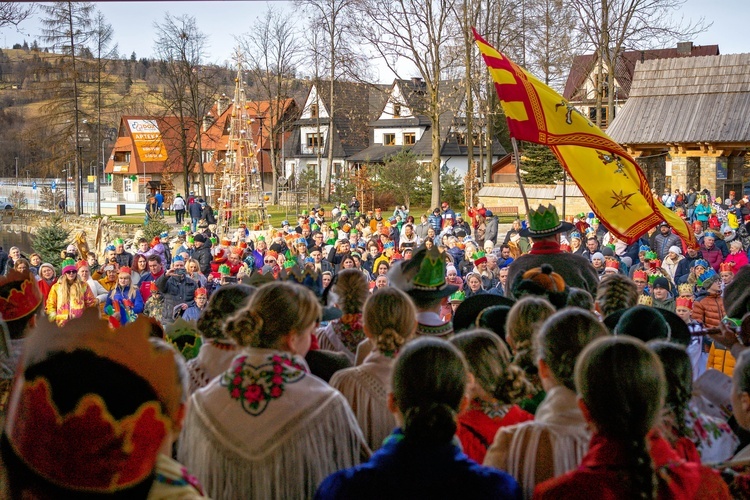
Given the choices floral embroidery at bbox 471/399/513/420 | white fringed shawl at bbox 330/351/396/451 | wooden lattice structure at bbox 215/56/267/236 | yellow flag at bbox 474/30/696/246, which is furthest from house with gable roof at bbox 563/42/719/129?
floral embroidery at bbox 471/399/513/420

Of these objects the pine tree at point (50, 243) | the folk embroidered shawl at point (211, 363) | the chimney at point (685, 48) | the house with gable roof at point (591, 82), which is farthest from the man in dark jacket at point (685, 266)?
the chimney at point (685, 48)

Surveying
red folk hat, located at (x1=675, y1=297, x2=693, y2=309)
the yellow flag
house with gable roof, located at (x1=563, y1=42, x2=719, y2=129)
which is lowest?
red folk hat, located at (x1=675, y1=297, x2=693, y2=309)

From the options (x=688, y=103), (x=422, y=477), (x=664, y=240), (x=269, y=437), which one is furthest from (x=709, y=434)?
(x=688, y=103)

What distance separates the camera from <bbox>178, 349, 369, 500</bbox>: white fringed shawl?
3.25 m

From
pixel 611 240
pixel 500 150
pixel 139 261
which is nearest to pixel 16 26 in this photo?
pixel 139 261

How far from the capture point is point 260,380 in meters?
3.28

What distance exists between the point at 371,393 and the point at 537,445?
1.02 metres

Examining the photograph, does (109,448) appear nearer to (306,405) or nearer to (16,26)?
(306,405)

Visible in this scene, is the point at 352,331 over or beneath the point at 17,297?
beneath

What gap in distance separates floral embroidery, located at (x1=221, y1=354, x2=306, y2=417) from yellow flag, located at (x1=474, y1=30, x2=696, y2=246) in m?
5.64

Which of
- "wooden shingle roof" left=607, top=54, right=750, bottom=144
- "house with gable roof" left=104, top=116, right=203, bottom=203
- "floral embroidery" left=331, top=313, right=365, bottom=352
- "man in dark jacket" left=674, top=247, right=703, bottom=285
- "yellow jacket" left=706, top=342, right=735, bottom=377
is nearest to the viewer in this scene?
"floral embroidery" left=331, top=313, right=365, bottom=352

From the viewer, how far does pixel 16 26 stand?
18031 mm

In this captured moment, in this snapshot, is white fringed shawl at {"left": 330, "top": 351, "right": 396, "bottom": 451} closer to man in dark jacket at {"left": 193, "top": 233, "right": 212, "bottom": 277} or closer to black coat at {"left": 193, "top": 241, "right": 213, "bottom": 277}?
man in dark jacket at {"left": 193, "top": 233, "right": 212, "bottom": 277}

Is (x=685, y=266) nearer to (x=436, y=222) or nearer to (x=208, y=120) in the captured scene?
(x=436, y=222)
